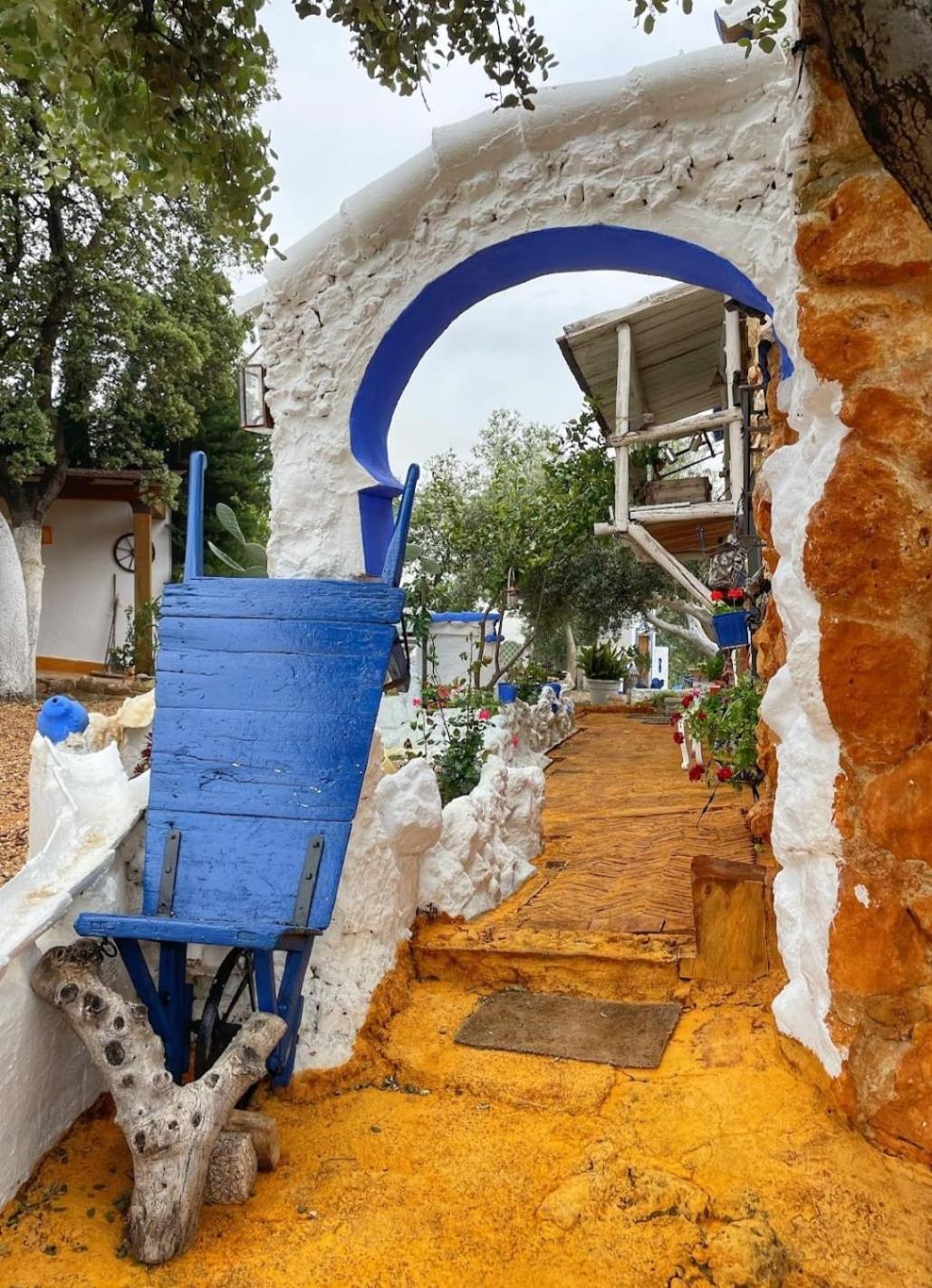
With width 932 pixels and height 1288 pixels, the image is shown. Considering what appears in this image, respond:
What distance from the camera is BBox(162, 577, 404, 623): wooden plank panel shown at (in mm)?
2949

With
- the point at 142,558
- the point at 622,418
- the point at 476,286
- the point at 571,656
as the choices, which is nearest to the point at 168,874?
the point at 476,286

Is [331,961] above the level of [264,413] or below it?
below

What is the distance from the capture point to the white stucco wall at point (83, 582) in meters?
14.2

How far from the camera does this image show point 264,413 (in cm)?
358

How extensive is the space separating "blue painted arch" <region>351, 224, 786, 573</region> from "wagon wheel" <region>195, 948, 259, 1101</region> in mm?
1529

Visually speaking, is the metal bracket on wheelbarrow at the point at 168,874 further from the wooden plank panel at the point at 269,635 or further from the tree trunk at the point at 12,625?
the tree trunk at the point at 12,625

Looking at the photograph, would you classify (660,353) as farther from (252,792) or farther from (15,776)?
(252,792)

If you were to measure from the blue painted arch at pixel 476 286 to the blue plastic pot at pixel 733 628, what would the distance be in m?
2.28

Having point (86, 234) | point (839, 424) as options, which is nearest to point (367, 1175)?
point (839, 424)

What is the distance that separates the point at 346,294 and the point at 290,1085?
2830mm

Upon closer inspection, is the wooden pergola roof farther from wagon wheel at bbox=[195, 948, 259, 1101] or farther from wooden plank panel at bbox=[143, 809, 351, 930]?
wagon wheel at bbox=[195, 948, 259, 1101]

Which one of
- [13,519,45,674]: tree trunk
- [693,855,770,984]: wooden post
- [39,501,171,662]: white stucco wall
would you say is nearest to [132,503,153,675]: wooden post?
[39,501,171,662]: white stucco wall

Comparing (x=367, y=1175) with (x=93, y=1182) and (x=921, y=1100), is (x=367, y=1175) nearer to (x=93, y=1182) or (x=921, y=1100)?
(x=93, y=1182)

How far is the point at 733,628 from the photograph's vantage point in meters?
5.16
